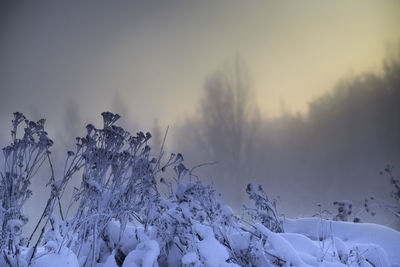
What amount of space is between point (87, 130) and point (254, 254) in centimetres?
169

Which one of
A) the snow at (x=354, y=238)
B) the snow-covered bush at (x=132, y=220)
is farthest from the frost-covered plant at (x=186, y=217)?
the snow at (x=354, y=238)

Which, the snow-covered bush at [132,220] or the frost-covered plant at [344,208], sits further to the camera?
the frost-covered plant at [344,208]

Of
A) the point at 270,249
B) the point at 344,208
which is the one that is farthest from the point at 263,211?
the point at 344,208

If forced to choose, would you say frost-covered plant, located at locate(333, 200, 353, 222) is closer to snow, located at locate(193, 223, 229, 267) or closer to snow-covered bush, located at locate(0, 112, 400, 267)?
snow-covered bush, located at locate(0, 112, 400, 267)

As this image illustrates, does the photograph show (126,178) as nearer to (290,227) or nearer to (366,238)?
(290,227)

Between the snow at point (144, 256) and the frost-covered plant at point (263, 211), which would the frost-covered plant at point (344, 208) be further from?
the snow at point (144, 256)

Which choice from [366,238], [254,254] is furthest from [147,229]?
[366,238]

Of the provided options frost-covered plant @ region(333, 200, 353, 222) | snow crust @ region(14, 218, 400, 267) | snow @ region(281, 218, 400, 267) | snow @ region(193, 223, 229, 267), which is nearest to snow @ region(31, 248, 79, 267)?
snow crust @ region(14, 218, 400, 267)

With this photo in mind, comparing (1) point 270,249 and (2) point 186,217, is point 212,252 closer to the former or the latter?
(2) point 186,217

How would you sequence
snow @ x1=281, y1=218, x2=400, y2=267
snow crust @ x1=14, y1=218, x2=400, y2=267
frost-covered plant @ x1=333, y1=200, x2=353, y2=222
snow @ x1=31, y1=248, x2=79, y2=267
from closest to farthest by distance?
1. snow @ x1=31, y1=248, x2=79, y2=267
2. snow crust @ x1=14, y1=218, x2=400, y2=267
3. snow @ x1=281, y1=218, x2=400, y2=267
4. frost-covered plant @ x1=333, y1=200, x2=353, y2=222

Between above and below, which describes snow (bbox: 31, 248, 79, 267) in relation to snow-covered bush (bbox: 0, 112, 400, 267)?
below

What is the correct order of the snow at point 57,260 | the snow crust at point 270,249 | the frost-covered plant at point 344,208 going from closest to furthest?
the snow at point 57,260
the snow crust at point 270,249
the frost-covered plant at point 344,208

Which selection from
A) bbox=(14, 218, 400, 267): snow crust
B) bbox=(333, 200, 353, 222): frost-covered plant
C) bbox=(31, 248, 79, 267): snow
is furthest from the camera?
bbox=(333, 200, 353, 222): frost-covered plant

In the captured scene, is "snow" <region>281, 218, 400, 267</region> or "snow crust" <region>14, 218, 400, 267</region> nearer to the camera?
"snow crust" <region>14, 218, 400, 267</region>
